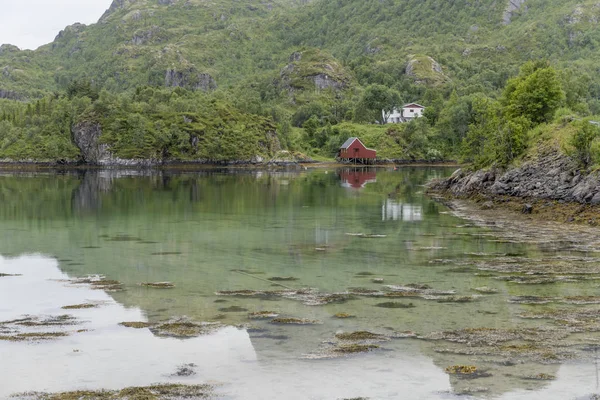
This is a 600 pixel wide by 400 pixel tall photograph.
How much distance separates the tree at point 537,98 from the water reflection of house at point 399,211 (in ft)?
49.7

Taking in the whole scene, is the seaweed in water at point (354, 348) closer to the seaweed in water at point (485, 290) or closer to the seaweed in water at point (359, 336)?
the seaweed in water at point (359, 336)

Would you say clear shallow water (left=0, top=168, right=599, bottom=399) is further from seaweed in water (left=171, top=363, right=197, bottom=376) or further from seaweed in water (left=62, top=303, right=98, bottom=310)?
seaweed in water (left=62, top=303, right=98, bottom=310)

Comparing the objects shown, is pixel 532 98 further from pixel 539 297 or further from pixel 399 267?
pixel 539 297

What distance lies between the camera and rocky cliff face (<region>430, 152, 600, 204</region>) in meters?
41.0

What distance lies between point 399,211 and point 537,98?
70.5ft

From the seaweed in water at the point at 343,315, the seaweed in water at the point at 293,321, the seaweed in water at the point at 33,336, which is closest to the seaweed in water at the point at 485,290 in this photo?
the seaweed in water at the point at 343,315

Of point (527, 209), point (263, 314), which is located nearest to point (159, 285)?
point (263, 314)

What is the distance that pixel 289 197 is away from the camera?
62500 millimetres

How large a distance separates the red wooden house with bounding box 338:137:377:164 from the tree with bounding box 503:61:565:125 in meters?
111

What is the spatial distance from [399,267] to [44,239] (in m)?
18.8

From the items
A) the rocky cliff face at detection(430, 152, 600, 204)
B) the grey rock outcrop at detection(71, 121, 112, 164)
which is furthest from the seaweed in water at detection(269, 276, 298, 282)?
the grey rock outcrop at detection(71, 121, 112, 164)

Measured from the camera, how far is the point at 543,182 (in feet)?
152

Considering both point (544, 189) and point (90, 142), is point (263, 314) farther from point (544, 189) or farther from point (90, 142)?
point (90, 142)

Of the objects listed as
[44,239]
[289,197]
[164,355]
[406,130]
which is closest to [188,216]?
[44,239]
